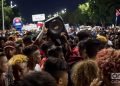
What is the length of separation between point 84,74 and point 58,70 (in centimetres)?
31

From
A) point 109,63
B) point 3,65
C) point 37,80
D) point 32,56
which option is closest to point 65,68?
point 109,63

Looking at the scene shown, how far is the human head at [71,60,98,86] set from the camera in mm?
5812

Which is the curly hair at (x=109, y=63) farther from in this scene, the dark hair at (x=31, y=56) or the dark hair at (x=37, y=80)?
the dark hair at (x=31, y=56)

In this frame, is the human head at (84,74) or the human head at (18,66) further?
the human head at (18,66)

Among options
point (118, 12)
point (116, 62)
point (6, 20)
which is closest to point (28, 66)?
point (116, 62)

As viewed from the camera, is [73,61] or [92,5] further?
[92,5]

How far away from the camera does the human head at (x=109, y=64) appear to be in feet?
15.6

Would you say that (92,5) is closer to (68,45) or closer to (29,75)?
(68,45)

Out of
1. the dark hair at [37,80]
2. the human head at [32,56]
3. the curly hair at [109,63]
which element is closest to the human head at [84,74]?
the curly hair at [109,63]

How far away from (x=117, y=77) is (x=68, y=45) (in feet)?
23.2

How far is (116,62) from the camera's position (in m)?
4.81

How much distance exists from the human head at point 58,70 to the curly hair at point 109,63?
82 centimetres

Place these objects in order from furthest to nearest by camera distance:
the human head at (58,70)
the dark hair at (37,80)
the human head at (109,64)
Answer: the human head at (58,70) < the human head at (109,64) < the dark hair at (37,80)

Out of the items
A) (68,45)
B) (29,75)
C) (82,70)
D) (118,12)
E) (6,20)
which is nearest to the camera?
(29,75)
